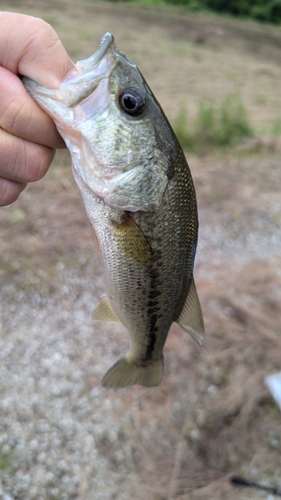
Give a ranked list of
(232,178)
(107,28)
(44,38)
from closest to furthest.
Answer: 1. (44,38)
2. (232,178)
3. (107,28)

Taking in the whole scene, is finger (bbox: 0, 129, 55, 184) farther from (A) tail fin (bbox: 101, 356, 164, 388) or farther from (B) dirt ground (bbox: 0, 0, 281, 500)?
(B) dirt ground (bbox: 0, 0, 281, 500)

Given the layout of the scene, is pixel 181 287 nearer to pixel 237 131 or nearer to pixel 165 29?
pixel 237 131

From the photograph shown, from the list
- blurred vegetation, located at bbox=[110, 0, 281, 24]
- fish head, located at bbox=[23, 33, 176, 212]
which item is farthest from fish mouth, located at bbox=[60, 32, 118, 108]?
blurred vegetation, located at bbox=[110, 0, 281, 24]

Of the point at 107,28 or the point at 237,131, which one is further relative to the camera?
the point at 107,28

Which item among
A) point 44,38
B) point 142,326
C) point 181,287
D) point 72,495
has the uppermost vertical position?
point 44,38

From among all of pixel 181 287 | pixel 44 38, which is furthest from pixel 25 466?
pixel 44 38
